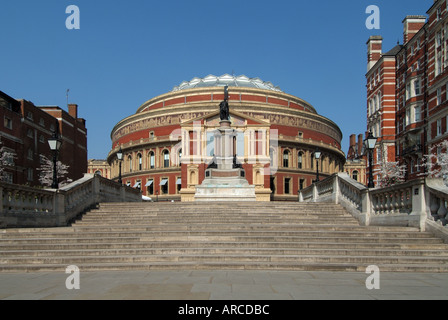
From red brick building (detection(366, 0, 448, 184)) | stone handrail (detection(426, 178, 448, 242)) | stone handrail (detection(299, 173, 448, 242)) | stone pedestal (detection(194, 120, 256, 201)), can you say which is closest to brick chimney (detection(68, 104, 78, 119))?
red brick building (detection(366, 0, 448, 184))

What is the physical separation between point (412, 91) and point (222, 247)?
5069 centimetres

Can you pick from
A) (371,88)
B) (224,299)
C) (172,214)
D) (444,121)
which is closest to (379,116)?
(371,88)

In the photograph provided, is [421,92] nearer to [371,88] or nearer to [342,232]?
[371,88]

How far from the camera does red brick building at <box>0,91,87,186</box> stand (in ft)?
191

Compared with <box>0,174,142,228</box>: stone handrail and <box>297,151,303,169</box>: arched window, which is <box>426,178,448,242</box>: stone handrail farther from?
<box>297,151,303,169</box>: arched window

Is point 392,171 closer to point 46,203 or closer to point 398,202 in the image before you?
point 398,202

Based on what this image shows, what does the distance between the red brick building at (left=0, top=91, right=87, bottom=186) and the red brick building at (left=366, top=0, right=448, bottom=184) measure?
47.0 meters

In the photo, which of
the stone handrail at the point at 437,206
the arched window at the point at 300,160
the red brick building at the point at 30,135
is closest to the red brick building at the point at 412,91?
the arched window at the point at 300,160

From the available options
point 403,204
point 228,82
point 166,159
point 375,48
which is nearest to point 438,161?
point 375,48

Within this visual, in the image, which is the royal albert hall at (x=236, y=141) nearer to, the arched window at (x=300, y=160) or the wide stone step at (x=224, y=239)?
the arched window at (x=300, y=160)

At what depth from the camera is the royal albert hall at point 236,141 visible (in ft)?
234

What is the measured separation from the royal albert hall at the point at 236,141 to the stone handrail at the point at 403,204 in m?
47.6

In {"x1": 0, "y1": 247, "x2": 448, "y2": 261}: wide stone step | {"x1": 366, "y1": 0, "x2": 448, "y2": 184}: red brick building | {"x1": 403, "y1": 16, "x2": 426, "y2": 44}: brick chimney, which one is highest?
{"x1": 403, "y1": 16, "x2": 426, "y2": 44}: brick chimney

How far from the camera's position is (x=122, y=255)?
12.8 meters
